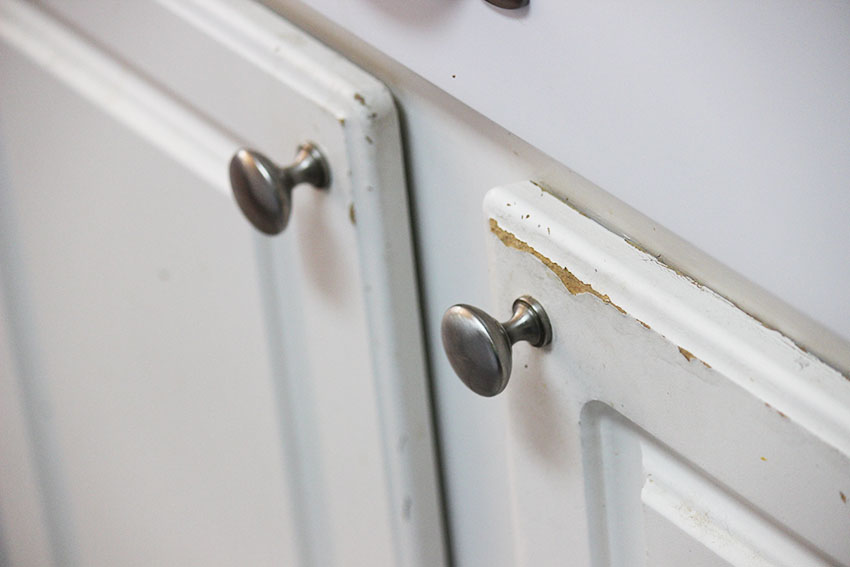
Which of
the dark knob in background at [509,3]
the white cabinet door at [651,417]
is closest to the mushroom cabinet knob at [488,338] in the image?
the white cabinet door at [651,417]

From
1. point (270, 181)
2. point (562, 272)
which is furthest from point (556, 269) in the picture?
point (270, 181)

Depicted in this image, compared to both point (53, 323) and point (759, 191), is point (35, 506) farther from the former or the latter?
point (759, 191)

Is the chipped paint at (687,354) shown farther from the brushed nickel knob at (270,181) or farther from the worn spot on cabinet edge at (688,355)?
the brushed nickel knob at (270,181)

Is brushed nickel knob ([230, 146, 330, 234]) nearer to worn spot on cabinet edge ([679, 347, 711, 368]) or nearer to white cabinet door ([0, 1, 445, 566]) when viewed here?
white cabinet door ([0, 1, 445, 566])

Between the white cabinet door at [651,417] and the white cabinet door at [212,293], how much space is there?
0.08 metres

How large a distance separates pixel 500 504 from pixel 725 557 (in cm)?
15

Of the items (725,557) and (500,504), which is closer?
(725,557)

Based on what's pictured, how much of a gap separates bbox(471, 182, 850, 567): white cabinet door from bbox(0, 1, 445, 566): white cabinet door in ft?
0.26

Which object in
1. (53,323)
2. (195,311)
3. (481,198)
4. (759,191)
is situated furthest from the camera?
(53,323)

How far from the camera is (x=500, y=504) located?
53 centimetres

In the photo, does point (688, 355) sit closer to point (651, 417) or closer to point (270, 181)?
point (651, 417)

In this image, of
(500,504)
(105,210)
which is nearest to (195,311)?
(105,210)

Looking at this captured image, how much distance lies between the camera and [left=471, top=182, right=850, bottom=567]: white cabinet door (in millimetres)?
348

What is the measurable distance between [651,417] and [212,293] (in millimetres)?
253
